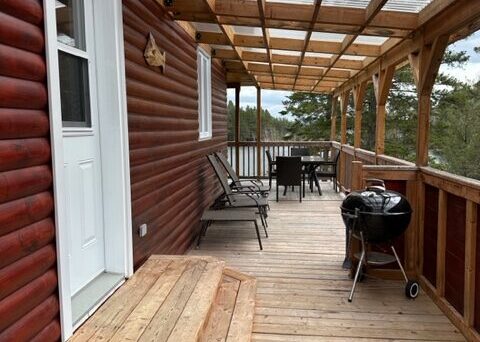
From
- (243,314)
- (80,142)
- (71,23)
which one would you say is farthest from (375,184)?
(71,23)

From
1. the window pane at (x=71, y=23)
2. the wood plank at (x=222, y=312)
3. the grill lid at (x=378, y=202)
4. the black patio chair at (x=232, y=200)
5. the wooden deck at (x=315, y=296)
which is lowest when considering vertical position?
the wooden deck at (x=315, y=296)

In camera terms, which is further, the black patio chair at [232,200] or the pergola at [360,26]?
the black patio chair at [232,200]

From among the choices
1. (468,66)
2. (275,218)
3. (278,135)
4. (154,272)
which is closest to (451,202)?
(154,272)

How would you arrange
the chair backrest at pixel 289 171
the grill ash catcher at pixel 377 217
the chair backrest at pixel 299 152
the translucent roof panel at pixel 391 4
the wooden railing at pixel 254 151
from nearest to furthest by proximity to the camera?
the grill ash catcher at pixel 377 217 → the translucent roof panel at pixel 391 4 → the chair backrest at pixel 289 171 → the chair backrest at pixel 299 152 → the wooden railing at pixel 254 151

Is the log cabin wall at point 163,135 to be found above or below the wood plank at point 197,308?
above

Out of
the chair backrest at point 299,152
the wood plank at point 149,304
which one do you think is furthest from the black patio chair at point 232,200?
the chair backrest at point 299,152

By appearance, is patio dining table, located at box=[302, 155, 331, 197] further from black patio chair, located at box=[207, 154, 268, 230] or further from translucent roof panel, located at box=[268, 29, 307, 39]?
translucent roof panel, located at box=[268, 29, 307, 39]

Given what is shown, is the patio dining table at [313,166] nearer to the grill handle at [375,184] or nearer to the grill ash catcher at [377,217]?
the grill handle at [375,184]

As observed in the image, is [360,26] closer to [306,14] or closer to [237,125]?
[306,14]

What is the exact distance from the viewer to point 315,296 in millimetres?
3520

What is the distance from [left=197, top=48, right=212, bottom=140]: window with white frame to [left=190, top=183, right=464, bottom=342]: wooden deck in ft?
5.44

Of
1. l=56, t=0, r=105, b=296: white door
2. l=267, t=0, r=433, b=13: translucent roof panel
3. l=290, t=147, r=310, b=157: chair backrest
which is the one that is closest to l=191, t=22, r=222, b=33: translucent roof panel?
l=267, t=0, r=433, b=13: translucent roof panel

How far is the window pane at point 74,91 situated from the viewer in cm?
239

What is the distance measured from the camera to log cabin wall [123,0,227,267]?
10.4ft
